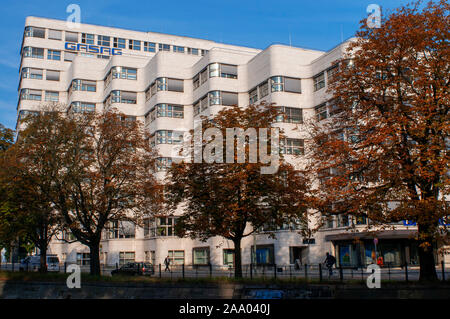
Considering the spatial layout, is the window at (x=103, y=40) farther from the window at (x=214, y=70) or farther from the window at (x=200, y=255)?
the window at (x=200, y=255)

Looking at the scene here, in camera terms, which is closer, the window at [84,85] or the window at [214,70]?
the window at [214,70]

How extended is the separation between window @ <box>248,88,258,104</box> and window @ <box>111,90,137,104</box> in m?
16.5


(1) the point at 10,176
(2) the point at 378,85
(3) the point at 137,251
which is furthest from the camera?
(3) the point at 137,251

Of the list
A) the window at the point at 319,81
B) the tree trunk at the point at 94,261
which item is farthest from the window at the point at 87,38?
the tree trunk at the point at 94,261

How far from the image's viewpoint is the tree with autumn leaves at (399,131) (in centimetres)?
2086

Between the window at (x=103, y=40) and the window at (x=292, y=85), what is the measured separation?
4499 centimetres

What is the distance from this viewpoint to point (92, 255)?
32.4 meters

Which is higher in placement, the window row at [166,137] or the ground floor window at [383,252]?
the window row at [166,137]

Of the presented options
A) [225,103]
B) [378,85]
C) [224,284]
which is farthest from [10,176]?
[225,103]

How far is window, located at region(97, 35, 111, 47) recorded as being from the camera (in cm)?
8562

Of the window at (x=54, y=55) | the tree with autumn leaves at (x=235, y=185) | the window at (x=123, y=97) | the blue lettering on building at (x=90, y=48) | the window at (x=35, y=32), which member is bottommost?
the tree with autumn leaves at (x=235, y=185)
